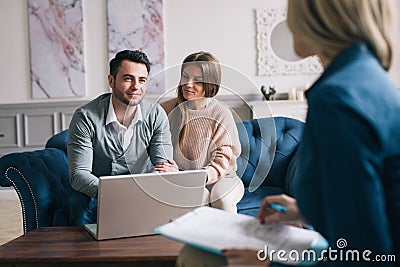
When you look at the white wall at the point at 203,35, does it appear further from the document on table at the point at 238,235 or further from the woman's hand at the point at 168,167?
the document on table at the point at 238,235

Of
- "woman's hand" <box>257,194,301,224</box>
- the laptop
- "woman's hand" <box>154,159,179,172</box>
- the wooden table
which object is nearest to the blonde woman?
"woman's hand" <box>257,194,301,224</box>

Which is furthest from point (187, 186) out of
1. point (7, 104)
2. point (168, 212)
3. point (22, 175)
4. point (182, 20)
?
point (7, 104)

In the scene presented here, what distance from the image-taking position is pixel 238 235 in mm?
1065

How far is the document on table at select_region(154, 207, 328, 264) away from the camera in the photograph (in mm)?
1013

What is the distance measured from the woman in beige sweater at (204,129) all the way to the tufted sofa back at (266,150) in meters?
0.07

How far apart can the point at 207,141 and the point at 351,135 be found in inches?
40.5

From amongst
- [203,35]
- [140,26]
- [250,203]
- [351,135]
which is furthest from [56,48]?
[351,135]

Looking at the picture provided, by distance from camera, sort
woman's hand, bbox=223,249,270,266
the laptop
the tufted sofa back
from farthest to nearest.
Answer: the tufted sofa back < the laptop < woman's hand, bbox=223,249,270,266

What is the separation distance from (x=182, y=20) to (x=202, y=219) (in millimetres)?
4224

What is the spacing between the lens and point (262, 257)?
95 centimetres

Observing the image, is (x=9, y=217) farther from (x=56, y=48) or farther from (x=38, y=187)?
(x=38, y=187)

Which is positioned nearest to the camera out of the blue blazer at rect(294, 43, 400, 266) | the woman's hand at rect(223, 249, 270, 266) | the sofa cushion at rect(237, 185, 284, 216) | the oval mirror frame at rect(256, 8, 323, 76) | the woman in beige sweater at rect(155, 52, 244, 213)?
the blue blazer at rect(294, 43, 400, 266)

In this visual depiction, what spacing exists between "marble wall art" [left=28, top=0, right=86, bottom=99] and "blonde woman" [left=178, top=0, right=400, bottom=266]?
4.51 m

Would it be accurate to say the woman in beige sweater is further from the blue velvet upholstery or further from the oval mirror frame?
the oval mirror frame
